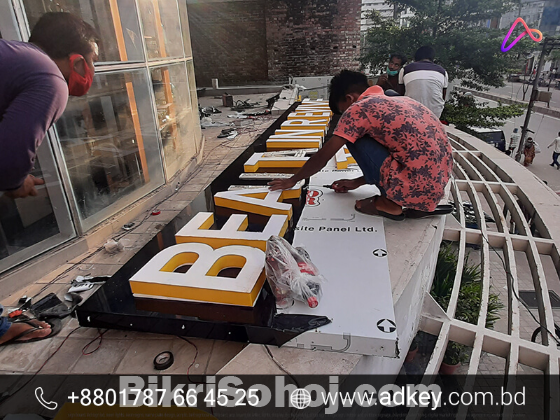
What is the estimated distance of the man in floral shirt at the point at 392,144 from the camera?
2.45m

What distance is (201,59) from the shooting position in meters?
13.1

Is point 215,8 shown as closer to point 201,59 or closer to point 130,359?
point 201,59

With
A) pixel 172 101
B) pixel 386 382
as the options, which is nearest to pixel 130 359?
pixel 386 382

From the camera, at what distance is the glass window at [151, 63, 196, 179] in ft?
14.4

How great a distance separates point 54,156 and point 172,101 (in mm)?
2238

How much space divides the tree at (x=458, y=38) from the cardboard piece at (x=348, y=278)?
11.4 meters

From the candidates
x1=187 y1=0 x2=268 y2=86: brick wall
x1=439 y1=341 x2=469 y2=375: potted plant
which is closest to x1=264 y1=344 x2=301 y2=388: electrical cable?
x1=439 y1=341 x2=469 y2=375: potted plant

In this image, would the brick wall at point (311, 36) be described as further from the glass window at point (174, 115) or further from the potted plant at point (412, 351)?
the potted plant at point (412, 351)

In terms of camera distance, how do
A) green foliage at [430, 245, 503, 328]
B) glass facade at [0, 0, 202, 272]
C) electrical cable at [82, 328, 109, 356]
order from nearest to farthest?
1. electrical cable at [82, 328, 109, 356]
2. glass facade at [0, 0, 202, 272]
3. green foliage at [430, 245, 503, 328]

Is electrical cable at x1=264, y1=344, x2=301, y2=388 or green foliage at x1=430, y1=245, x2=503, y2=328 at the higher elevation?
electrical cable at x1=264, y1=344, x2=301, y2=388

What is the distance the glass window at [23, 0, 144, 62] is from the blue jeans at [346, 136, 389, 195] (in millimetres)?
2527

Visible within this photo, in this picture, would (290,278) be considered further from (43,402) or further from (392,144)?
(43,402)

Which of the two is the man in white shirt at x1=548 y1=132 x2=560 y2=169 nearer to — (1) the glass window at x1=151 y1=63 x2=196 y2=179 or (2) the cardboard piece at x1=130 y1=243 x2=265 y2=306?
(1) the glass window at x1=151 y1=63 x2=196 y2=179

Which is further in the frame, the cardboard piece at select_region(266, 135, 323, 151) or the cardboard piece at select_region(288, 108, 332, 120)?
the cardboard piece at select_region(288, 108, 332, 120)
